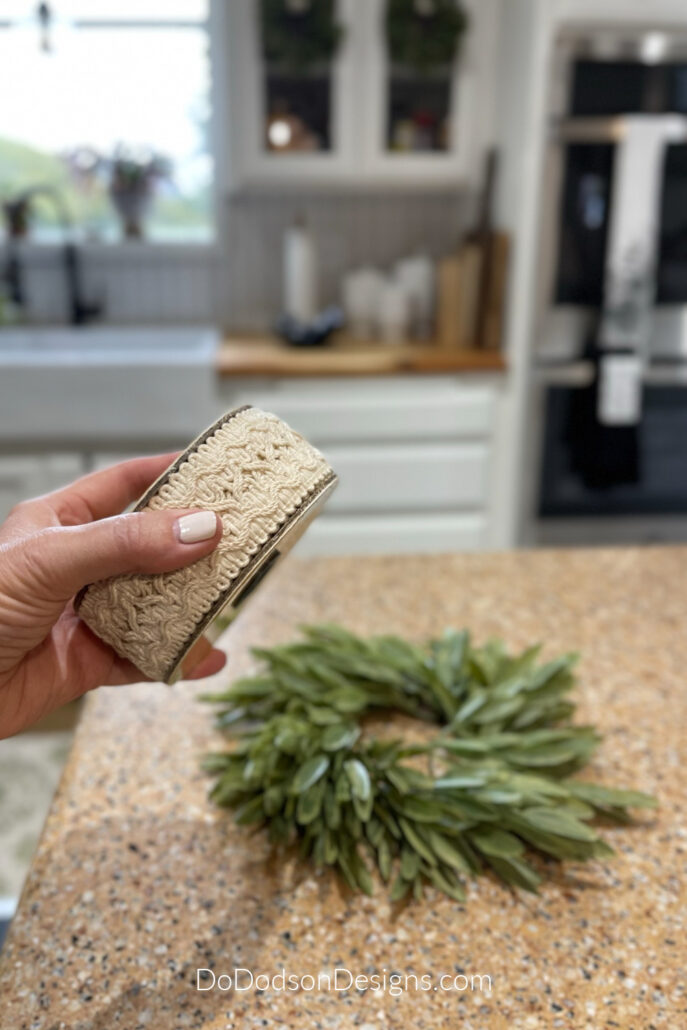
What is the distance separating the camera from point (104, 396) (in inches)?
92.9

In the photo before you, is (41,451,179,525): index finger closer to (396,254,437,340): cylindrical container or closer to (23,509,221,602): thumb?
(23,509,221,602): thumb

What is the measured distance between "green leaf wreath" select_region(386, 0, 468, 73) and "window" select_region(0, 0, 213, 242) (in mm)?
685

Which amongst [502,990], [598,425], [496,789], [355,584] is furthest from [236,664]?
[598,425]

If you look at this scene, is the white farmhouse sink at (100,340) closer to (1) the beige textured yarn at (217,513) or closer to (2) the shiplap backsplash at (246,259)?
(2) the shiplap backsplash at (246,259)

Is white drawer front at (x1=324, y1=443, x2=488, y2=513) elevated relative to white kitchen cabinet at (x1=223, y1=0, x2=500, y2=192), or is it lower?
lower

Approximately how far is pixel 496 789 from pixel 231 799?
0.70 ft

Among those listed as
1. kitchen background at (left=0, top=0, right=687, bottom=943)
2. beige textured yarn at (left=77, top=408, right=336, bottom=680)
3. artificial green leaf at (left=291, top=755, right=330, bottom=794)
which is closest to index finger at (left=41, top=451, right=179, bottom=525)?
beige textured yarn at (left=77, top=408, right=336, bottom=680)

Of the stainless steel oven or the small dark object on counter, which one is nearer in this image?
the stainless steel oven

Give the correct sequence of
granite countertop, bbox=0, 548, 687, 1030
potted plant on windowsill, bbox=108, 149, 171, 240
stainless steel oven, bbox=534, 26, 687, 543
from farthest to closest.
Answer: potted plant on windowsill, bbox=108, 149, 171, 240, stainless steel oven, bbox=534, 26, 687, 543, granite countertop, bbox=0, 548, 687, 1030

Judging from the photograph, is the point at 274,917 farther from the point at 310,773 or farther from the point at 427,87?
the point at 427,87

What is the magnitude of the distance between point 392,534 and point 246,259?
1.14m

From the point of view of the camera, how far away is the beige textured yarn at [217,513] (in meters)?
0.55

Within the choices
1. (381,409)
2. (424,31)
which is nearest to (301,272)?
(381,409)

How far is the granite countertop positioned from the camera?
1.74ft
